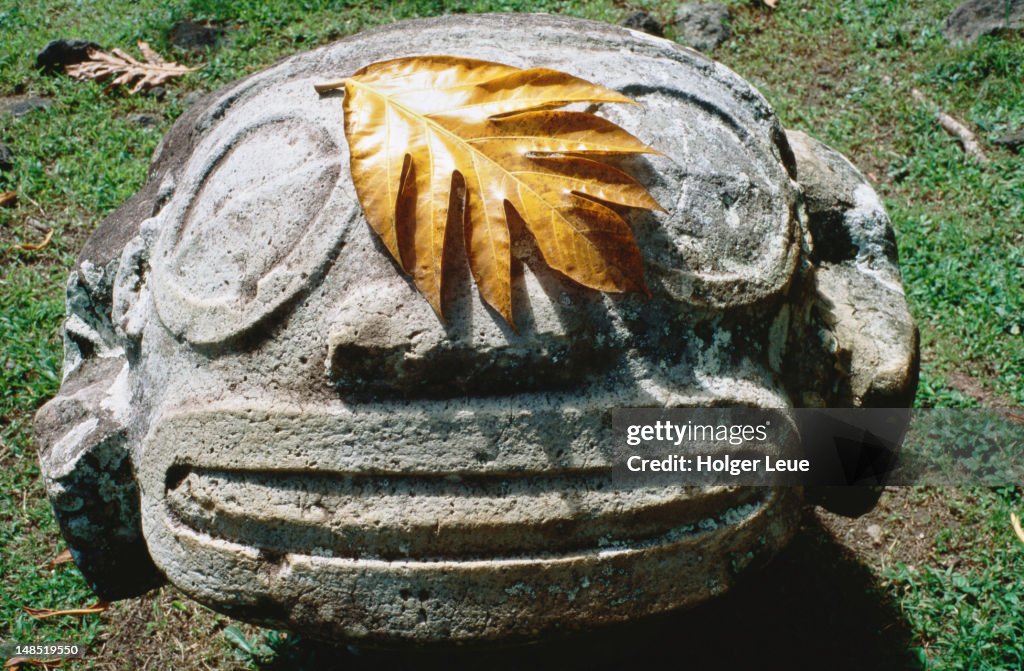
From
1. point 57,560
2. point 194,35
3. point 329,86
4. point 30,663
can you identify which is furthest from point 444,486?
point 194,35

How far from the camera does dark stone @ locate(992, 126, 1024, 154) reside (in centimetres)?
423

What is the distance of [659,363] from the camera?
182 cm

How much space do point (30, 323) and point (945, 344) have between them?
Result: 3.51 meters

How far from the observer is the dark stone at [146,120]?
473cm

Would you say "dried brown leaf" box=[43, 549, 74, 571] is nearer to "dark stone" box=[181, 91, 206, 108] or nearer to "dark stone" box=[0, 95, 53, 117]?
"dark stone" box=[181, 91, 206, 108]

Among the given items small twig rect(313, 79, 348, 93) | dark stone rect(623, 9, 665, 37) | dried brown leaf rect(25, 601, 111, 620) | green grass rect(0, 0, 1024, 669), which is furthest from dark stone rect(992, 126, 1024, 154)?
dried brown leaf rect(25, 601, 111, 620)

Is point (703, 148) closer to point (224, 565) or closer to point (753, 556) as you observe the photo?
point (753, 556)

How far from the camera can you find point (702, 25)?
5.05 meters

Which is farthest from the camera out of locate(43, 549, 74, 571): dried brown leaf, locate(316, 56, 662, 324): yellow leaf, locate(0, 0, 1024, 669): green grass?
locate(43, 549, 74, 571): dried brown leaf

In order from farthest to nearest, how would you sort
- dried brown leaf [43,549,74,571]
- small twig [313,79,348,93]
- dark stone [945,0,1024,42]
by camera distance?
1. dark stone [945,0,1024,42]
2. dried brown leaf [43,549,74,571]
3. small twig [313,79,348,93]

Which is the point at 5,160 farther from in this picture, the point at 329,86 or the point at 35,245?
the point at 329,86

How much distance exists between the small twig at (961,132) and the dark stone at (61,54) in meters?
4.26

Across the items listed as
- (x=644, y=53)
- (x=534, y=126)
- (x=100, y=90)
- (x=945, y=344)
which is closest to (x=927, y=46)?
(x=945, y=344)

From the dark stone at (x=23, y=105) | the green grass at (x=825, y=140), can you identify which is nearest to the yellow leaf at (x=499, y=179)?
the green grass at (x=825, y=140)
